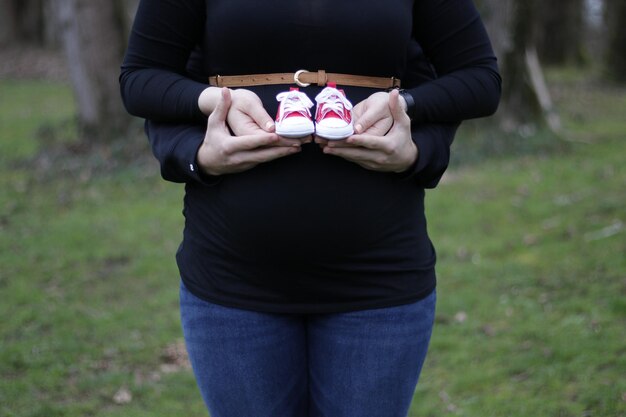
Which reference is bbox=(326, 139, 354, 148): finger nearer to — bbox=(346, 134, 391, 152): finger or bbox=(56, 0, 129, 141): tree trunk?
bbox=(346, 134, 391, 152): finger

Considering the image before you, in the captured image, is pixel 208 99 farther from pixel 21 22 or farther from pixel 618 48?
pixel 21 22

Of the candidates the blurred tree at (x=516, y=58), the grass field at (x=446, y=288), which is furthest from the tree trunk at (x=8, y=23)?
the blurred tree at (x=516, y=58)

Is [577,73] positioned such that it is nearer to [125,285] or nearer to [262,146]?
[125,285]

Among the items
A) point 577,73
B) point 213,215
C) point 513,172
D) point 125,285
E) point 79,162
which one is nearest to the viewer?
point 213,215

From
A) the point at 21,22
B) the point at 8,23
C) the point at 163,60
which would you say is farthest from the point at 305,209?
the point at 21,22

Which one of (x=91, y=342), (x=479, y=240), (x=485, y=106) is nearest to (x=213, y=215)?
(x=485, y=106)

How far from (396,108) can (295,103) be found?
22 cm

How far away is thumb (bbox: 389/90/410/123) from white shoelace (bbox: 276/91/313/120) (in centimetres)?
17

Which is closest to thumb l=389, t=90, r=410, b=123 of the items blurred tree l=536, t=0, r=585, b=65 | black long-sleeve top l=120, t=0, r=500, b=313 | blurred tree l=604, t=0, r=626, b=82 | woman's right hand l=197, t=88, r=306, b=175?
black long-sleeve top l=120, t=0, r=500, b=313

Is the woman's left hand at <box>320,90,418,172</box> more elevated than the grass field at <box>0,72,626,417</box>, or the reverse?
the woman's left hand at <box>320,90,418,172</box>

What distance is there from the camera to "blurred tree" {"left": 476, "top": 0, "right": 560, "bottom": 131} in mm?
8883

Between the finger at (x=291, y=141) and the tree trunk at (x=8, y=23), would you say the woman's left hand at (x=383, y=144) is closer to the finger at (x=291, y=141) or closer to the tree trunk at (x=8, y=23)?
the finger at (x=291, y=141)

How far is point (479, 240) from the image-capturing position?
236 inches

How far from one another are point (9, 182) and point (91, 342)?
13.6ft
